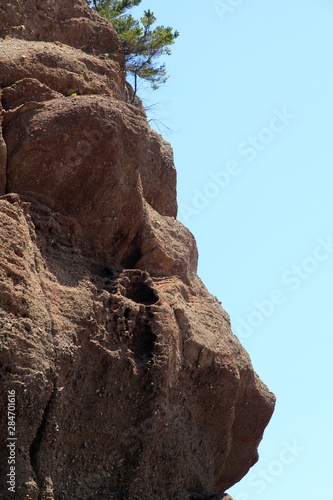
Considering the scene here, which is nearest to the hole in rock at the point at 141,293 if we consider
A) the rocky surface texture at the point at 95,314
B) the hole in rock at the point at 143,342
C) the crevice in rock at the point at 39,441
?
the rocky surface texture at the point at 95,314

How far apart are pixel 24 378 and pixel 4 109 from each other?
13.6ft

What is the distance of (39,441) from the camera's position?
7.34 m

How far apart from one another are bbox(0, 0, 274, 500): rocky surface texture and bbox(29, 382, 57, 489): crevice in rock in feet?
0.05

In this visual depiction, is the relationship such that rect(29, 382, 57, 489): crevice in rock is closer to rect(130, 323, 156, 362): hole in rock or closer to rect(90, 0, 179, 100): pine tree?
rect(130, 323, 156, 362): hole in rock

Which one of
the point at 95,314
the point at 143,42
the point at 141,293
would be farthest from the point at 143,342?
the point at 143,42

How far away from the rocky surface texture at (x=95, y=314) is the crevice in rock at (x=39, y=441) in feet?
0.05

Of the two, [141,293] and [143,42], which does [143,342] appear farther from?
[143,42]

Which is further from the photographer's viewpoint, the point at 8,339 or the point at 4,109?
the point at 4,109

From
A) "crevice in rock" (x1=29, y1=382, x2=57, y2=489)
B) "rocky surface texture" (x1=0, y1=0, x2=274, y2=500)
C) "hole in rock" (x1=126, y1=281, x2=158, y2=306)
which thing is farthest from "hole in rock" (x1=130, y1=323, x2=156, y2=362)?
"crevice in rock" (x1=29, y1=382, x2=57, y2=489)

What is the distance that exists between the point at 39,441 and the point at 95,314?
180cm

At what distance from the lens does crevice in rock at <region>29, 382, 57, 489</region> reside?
7168 mm

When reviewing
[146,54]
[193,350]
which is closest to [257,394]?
[193,350]

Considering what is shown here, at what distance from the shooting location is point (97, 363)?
8.34 m

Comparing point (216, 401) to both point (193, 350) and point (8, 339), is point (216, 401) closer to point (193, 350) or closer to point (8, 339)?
point (193, 350)
